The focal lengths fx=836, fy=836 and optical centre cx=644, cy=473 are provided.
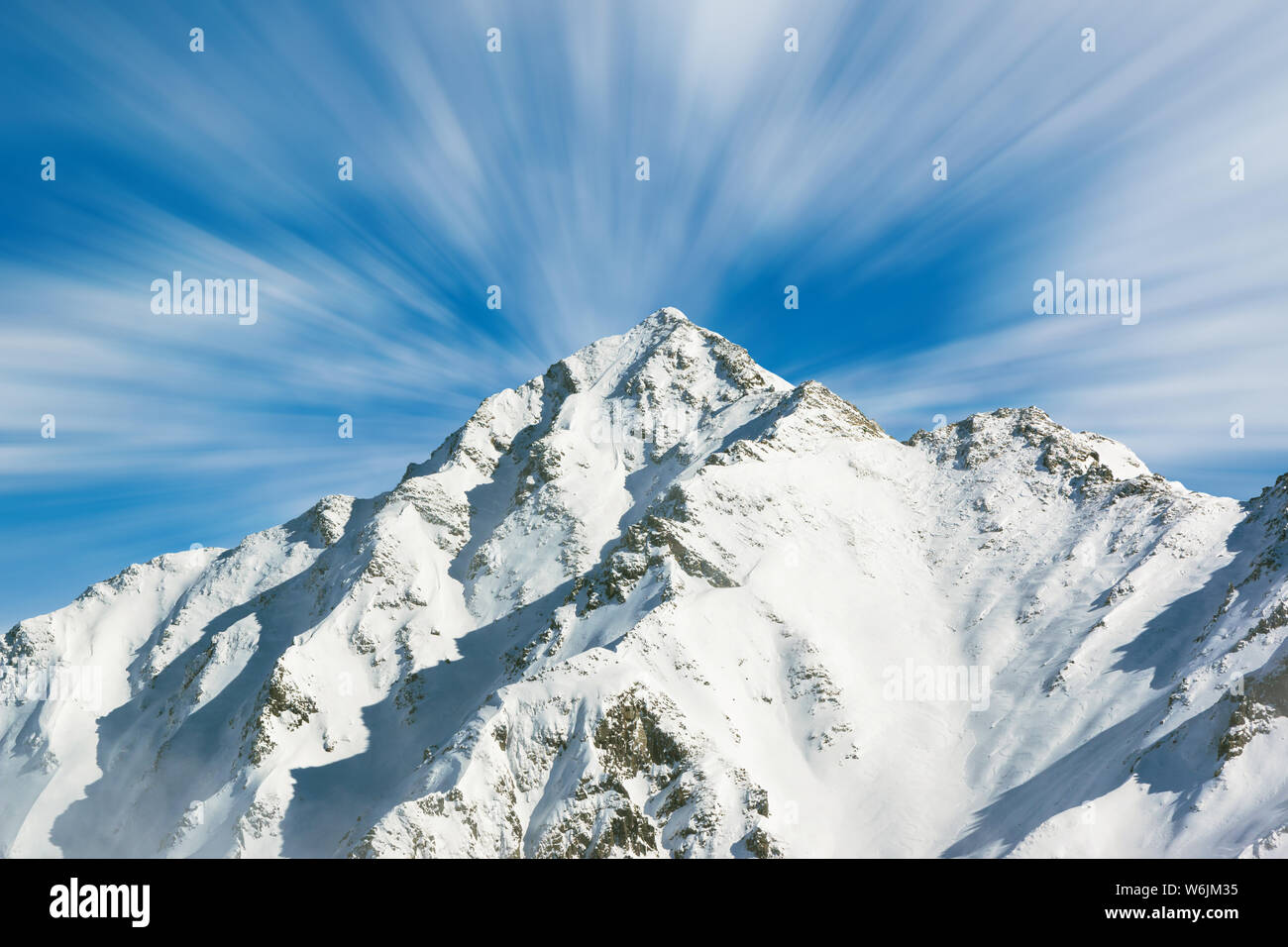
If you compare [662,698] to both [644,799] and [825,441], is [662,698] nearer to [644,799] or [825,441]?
[644,799]

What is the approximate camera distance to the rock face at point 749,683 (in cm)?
10056

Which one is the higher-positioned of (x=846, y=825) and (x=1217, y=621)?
(x=1217, y=621)

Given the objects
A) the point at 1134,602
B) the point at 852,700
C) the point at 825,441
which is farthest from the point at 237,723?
the point at 1134,602

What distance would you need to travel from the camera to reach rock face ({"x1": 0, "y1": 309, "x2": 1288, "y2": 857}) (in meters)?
101

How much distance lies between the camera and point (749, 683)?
129m

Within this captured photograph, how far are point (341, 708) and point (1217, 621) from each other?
140 m

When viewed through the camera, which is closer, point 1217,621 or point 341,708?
point 1217,621
